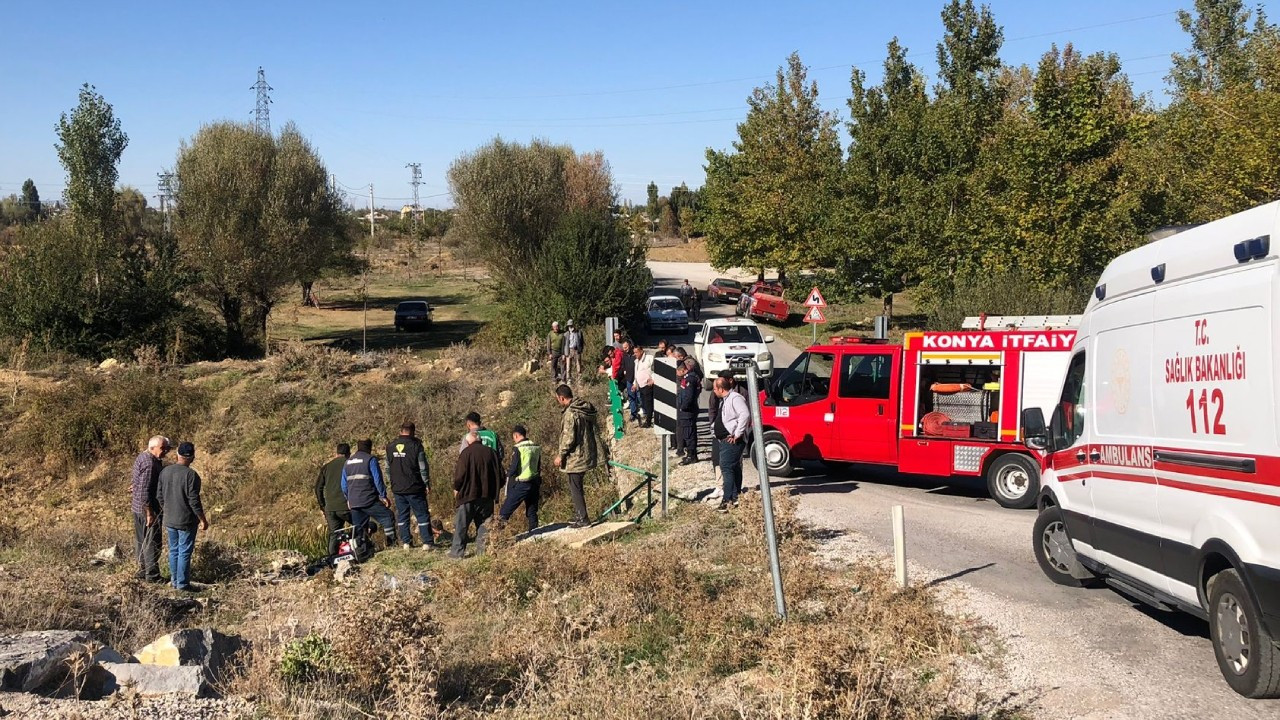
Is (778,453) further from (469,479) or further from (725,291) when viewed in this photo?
(725,291)

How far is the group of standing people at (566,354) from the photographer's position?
24.4 meters

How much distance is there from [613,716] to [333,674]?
6.52 feet

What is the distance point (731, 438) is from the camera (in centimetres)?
1199

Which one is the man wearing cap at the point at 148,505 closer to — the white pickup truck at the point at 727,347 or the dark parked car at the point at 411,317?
the white pickup truck at the point at 727,347

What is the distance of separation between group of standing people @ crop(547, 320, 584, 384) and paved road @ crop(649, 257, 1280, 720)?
39.2 ft

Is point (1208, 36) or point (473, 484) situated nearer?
point (473, 484)

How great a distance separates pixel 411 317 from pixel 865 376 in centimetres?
3721

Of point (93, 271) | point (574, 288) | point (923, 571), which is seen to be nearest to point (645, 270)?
point (574, 288)

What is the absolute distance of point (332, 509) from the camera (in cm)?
1291

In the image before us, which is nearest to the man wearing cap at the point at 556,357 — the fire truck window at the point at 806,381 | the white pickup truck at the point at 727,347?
the white pickup truck at the point at 727,347

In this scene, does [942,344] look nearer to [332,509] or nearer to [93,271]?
[332,509]

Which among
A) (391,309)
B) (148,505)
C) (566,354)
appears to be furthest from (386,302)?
(148,505)

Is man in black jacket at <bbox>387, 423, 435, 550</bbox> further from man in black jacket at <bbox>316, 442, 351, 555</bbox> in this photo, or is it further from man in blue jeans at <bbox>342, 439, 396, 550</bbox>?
man in black jacket at <bbox>316, 442, 351, 555</bbox>

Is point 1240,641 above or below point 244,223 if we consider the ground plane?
below
